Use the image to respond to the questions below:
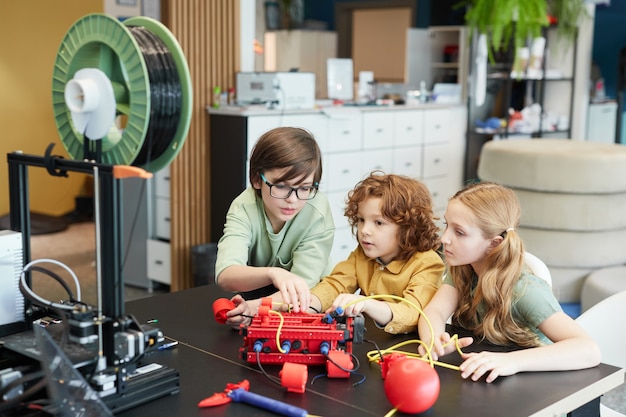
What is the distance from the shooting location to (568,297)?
13.8ft

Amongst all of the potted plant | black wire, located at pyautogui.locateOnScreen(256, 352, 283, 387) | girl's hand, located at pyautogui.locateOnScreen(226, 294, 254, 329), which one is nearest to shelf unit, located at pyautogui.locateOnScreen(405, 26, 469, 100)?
the potted plant

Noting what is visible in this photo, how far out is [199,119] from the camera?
4297mm

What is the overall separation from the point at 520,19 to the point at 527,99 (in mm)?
814

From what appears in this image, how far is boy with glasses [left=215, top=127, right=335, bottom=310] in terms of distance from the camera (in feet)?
6.11

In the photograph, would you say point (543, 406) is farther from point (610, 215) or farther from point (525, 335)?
point (610, 215)

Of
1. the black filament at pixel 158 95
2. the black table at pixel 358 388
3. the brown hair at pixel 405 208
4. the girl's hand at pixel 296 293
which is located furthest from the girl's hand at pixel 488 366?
the black filament at pixel 158 95

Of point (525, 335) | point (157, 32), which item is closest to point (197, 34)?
point (157, 32)

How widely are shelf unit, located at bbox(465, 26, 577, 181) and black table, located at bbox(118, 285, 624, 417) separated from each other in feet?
14.5

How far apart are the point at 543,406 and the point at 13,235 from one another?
3.51 ft

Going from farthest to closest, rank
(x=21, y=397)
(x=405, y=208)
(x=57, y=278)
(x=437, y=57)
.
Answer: (x=437, y=57) < (x=405, y=208) < (x=57, y=278) < (x=21, y=397)

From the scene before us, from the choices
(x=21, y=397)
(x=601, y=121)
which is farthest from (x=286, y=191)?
(x=601, y=121)

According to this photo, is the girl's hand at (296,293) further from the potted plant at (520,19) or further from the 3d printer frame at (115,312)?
the potted plant at (520,19)

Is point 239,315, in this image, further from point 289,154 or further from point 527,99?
point 527,99

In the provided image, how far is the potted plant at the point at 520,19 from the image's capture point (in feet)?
17.5
